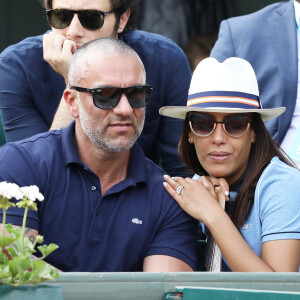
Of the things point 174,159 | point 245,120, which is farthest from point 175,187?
point 174,159

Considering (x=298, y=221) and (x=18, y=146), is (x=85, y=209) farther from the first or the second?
(x=298, y=221)

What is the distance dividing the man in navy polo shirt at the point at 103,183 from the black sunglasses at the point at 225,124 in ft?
0.80

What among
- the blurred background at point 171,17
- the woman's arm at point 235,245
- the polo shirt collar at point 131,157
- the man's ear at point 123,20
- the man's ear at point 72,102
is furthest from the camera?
the blurred background at point 171,17

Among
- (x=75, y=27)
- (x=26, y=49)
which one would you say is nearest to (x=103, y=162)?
(x=75, y=27)

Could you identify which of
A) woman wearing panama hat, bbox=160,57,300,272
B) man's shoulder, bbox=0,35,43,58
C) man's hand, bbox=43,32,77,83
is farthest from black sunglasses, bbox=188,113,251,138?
man's shoulder, bbox=0,35,43,58

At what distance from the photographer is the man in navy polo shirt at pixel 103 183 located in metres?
3.32

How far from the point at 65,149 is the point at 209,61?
0.75 meters

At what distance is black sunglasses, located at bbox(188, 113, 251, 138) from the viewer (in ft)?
11.5

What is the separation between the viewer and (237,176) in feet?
11.7

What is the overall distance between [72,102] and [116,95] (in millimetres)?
275

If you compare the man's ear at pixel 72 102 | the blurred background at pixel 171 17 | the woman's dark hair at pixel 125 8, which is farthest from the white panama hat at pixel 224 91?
the blurred background at pixel 171 17

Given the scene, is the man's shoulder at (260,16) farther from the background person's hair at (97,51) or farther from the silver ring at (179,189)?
the silver ring at (179,189)

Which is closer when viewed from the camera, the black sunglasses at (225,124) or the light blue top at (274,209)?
the light blue top at (274,209)

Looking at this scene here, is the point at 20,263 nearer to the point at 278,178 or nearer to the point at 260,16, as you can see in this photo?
the point at 278,178
